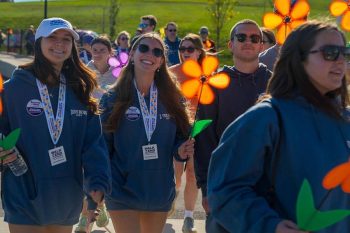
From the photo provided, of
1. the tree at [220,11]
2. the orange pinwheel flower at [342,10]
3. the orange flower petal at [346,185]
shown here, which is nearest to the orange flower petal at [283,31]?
the orange pinwheel flower at [342,10]

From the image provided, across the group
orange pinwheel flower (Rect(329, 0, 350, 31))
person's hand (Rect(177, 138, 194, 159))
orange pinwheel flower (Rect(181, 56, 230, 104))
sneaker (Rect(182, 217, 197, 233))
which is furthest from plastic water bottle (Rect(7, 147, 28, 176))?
sneaker (Rect(182, 217, 197, 233))

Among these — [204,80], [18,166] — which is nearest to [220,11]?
[204,80]

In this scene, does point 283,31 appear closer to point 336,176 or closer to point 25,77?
point 25,77

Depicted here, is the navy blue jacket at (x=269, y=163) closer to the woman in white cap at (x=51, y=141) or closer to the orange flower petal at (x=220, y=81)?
the woman in white cap at (x=51, y=141)

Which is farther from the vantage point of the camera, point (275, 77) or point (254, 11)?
point (254, 11)

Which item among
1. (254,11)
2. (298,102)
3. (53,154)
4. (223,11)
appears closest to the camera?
(298,102)

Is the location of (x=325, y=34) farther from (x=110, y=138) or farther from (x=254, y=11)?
(x=254, y=11)

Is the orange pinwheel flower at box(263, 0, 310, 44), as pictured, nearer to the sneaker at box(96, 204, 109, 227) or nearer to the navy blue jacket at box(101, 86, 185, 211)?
the navy blue jacket at box(101, 86, 185, 211)

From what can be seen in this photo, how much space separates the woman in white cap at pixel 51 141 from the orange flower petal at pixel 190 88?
891 millimetres

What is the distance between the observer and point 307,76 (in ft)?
9.20

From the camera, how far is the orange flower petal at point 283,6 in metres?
5.18

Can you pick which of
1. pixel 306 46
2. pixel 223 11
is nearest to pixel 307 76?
pixel 306 46

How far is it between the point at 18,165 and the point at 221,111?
1.50m

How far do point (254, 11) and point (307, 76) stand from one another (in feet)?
191
